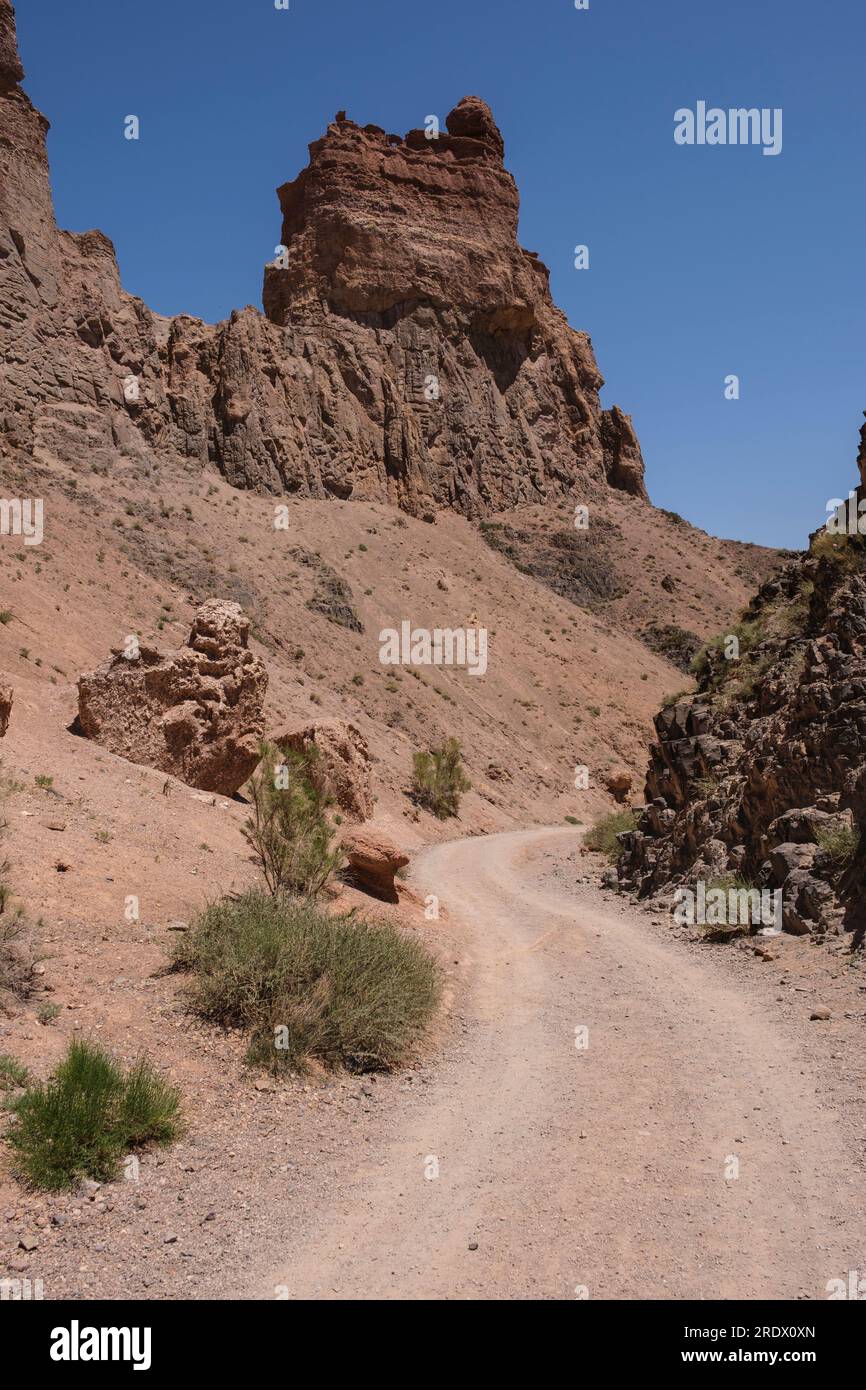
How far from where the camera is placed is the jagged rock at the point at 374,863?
1263 centimetres

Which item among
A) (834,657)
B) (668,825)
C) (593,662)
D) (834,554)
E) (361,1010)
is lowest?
(361,1010)

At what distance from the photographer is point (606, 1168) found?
17.0 ft

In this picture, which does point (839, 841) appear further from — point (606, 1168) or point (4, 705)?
point (4, 705)

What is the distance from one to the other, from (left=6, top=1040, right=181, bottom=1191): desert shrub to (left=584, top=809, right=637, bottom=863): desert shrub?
49.2ft

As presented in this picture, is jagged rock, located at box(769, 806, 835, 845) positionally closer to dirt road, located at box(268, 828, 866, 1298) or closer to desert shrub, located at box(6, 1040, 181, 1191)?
dirt road, located at box(268, 828, 866, 1298)

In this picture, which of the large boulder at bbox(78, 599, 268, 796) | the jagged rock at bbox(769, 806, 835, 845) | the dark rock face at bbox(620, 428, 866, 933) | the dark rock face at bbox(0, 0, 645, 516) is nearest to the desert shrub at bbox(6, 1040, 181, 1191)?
the dark rock face at bbox(620, 428, 866, 933)

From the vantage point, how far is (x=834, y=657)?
12.1m

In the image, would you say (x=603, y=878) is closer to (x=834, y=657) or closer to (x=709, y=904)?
(x=709, y=904)

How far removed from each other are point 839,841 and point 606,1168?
610cm

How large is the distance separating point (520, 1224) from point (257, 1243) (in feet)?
4.25

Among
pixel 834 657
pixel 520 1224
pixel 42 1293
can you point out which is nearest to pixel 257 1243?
pixel 42 1293

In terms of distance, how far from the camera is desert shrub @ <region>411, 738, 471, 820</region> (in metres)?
27.7

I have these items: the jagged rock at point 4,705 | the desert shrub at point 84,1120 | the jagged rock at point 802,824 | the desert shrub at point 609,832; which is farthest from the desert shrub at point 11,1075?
the desert shrub at point 609,832

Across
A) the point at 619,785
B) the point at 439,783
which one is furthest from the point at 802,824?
the point at 619,785
